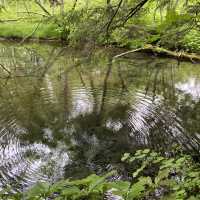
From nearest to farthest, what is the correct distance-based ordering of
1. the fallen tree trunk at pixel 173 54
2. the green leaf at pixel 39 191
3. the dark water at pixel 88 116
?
1. the green leaf at pixel 39 191
2. the dark water at pixel 88 116
3. the fallen tree trunk at pixel 173 54

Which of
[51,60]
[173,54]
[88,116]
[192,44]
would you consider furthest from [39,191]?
[192,44]

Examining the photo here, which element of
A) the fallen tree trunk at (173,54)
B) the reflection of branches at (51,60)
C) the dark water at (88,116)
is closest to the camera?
the dark water at (88,116)

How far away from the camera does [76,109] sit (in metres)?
10.9

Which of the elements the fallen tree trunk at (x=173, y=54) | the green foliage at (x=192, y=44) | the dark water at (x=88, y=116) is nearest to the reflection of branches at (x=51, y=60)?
the dark water at (x=88, y=116)

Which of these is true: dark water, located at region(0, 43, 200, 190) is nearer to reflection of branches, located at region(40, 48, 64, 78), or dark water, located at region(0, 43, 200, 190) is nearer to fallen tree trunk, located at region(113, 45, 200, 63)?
reflection of branches, located at region(40, 48, 64, 78)

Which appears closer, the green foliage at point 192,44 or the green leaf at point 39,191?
the green leaf at point 39,191

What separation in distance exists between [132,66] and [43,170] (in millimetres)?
10992

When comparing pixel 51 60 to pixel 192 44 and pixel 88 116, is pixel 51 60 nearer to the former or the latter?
pixel 192 44

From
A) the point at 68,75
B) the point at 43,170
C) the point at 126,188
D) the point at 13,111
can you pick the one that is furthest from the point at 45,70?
the point at 126,188

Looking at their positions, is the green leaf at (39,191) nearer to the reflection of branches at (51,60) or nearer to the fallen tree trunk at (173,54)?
the reflection of branches at (51,60)

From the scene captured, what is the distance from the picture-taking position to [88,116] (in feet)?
34.2

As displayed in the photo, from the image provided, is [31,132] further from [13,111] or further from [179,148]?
[179,148]

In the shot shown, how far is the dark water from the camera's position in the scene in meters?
7.89

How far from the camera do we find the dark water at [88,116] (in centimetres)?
789
